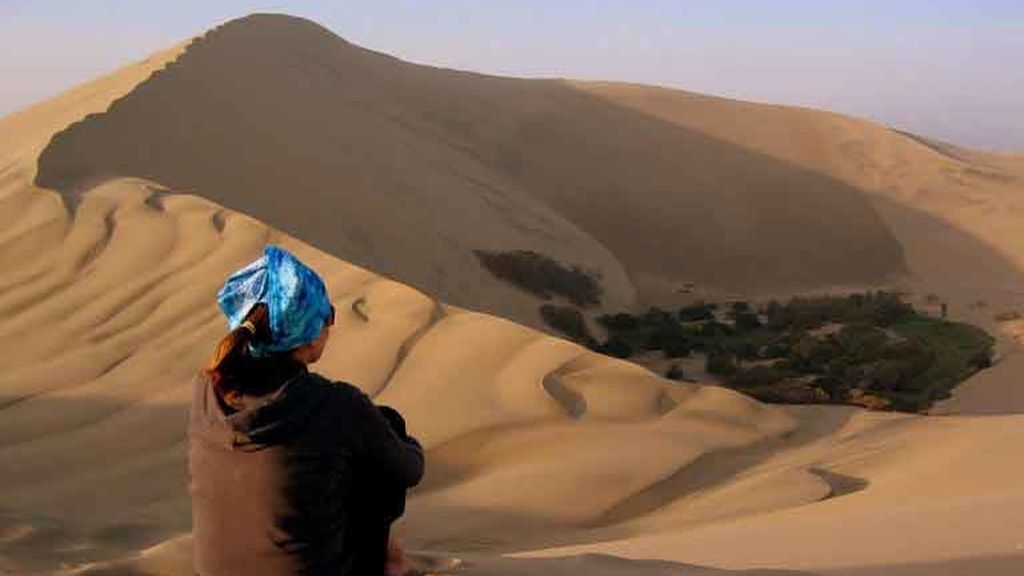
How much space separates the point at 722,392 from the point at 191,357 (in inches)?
129

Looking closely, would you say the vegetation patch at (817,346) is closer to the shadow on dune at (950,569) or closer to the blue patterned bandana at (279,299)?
the shadow on dune at (950,569)

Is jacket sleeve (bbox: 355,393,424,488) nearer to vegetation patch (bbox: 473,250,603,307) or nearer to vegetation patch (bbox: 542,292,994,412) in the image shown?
vegetation patch (bbox: 542,292,994,412)

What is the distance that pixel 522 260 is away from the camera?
56.7 feet

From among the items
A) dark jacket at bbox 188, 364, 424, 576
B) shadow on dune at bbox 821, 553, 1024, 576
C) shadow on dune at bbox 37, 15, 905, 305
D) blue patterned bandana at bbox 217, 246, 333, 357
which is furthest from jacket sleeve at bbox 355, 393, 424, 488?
shadow on dune at bbox 37, 15, 905, 305

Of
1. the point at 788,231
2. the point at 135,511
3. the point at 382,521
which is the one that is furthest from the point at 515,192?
the point at 382,521

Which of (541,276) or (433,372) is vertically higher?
(541,276)

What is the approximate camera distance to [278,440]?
7.25 feet

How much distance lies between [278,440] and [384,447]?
214 millimetres

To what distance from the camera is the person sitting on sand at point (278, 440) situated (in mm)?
2215

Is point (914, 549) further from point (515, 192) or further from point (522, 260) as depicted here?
point (515, 192)

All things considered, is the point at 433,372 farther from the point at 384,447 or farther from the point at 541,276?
the point at 541,276

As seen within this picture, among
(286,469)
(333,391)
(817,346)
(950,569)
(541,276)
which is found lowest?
(950,569)

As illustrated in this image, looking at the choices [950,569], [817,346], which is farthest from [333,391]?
[817,346]

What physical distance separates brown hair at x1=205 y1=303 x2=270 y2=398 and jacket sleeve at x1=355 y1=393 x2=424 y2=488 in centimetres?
23
